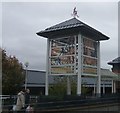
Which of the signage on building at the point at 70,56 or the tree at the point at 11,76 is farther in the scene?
the tree at the point at 11,76

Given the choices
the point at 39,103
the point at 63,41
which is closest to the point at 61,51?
the point at 63,41

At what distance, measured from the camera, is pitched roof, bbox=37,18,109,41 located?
70.8ft

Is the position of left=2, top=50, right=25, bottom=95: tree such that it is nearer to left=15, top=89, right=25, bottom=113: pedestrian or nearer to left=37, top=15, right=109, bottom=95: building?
left=37, top=15, right=109, bottom=95: building

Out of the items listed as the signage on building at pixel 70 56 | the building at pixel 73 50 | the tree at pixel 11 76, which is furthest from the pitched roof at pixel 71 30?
the tree at pixel 11 76

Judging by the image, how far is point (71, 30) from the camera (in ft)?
72.4

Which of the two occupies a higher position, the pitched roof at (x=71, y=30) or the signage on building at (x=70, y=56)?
the pitched roof at (x=71, y=30)

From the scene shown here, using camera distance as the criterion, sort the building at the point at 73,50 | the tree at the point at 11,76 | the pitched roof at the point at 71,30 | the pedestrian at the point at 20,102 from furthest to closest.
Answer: the tree at the point at 11,76 < the pitched roof at the point at 71,30 < the building at the point at 73,50 < the pedestrian at the point at 20,102

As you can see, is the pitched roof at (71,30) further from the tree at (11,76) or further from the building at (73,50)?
the tree at (11,76)

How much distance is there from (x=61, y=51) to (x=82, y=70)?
91.3 inches

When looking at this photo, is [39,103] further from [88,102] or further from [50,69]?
[50,69]

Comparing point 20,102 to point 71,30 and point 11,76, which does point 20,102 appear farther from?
point 11,76

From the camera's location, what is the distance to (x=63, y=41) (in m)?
22.5

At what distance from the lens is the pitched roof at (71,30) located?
A: 2159 centimetres

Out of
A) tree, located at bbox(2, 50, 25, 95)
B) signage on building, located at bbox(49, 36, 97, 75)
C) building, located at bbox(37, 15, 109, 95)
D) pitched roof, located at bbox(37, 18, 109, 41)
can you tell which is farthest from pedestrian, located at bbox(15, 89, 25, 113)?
tree, located at bbox(2, 50, 25, 95)
